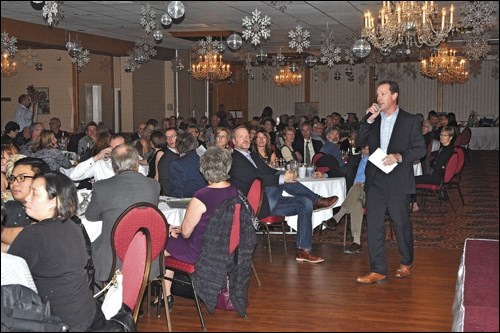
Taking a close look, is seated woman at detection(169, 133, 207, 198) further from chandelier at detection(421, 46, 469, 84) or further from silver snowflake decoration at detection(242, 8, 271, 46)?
chandelier at detection(421, 46, 469, 84)

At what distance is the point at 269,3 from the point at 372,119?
5520 millimetres

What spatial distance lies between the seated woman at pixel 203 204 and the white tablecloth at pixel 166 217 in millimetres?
529

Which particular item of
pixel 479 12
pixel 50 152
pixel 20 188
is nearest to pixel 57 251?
pixel 20 188

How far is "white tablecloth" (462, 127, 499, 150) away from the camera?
21.2m

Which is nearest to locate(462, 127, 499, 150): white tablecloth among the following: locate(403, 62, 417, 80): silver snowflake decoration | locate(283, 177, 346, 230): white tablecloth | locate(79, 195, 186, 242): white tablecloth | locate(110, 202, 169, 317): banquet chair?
locate(403, 62, 417, 80): silver snowflake decoration

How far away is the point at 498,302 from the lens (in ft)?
10.8

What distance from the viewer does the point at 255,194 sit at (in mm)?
5836

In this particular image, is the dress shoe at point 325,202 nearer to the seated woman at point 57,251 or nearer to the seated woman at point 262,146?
the seated woman at point 262,146

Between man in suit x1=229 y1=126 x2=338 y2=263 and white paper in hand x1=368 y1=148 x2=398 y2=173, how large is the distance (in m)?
1.07

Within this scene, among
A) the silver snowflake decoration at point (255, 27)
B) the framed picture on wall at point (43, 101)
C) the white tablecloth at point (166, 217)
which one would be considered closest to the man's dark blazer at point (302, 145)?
the silver snowflake decoration at point (255, 27)

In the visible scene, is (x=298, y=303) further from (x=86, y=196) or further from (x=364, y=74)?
(x=364, y=74)

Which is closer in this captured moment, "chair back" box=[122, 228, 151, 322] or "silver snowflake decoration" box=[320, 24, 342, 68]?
"chair back" box=[122, 228, 151, 322]

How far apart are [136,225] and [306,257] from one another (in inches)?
111

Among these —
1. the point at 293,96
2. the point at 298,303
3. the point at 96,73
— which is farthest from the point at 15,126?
the point at 293,96
